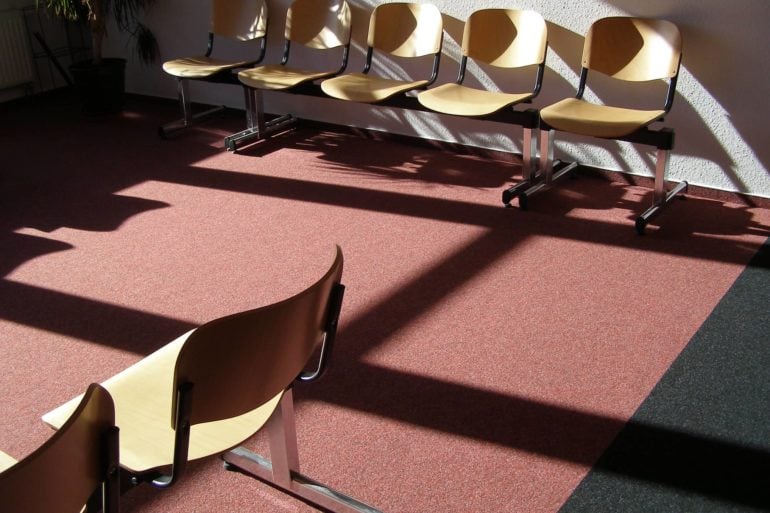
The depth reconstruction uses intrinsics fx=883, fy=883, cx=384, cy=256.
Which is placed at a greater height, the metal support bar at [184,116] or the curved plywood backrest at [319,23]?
the curved plywood backrest at [319,23]

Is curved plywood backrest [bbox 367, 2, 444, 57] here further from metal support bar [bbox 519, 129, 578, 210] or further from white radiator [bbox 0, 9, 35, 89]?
white radiator [bbox 0, 9, 35, 89]

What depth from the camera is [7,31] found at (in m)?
6.53

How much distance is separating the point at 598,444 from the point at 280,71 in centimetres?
355

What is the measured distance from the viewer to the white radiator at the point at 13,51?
21.4 ft

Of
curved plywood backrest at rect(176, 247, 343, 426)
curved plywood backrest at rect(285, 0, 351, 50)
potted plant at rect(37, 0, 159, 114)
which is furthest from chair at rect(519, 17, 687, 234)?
potted plant at rect(37, 0, 159, 114)

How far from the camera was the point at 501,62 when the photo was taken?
16.2 feet

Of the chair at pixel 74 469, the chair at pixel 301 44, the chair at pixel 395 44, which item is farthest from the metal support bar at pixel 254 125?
the chair at pixel 74 469

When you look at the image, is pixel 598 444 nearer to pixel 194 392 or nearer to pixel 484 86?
pixel 194 392

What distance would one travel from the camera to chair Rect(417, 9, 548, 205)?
181 inches

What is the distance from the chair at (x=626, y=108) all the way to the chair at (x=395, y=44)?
880mm

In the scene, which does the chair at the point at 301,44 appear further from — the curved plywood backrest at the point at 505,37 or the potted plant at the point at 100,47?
the potted plant at the point at 100,47

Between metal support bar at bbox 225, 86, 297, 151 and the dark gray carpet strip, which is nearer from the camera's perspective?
the dark gray carpet strip

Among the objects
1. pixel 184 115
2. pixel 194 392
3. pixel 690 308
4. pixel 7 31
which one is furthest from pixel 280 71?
pixel 194 392

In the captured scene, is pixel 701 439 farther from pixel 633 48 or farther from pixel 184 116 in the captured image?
pixel 184 116
